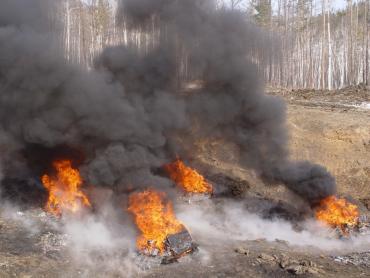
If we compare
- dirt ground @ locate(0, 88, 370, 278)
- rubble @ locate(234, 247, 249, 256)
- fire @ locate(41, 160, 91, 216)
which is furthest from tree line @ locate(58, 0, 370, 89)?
rubble @ locate(234, 247, 249, 256)

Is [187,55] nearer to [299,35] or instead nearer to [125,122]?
[125,122]

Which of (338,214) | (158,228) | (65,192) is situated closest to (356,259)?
(338,214)

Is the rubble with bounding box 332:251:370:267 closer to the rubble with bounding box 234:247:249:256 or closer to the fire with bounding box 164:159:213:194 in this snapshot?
the rubble with bounding box 234:247:249:256

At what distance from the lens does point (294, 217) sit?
1528cm

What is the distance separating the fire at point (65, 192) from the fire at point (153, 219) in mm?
2429

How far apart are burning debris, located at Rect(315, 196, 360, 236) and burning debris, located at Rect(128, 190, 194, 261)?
5.65 m

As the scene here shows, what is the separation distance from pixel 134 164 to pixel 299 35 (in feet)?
114

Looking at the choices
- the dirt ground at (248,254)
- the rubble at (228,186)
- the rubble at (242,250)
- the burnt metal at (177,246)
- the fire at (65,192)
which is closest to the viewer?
the dirt ground at (248,254)

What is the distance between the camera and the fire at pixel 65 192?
565 inches

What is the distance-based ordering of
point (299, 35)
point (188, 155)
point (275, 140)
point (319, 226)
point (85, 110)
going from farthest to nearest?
point (299, 35)
point (188, 155)
point (275, 140)
point (319, 226)
point (85, 110)

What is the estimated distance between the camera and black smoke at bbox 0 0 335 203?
12766mm

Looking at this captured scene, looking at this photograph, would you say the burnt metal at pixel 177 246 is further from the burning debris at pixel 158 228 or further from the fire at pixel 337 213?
the fire at pixel 337 213

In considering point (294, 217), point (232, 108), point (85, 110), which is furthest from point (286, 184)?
point (85, 110)

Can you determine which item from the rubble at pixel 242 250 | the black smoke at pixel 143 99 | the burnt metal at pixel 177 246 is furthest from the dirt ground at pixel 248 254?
the black smoke at pixel 143 99
